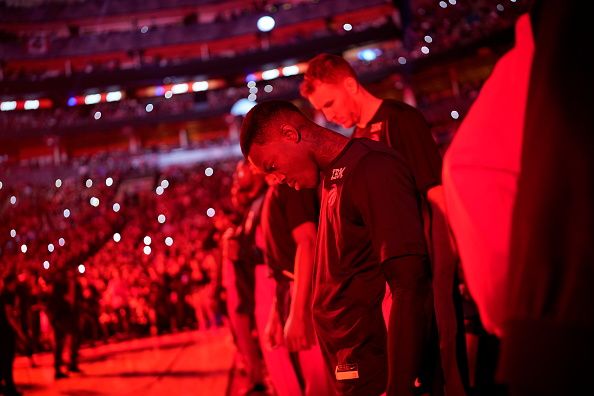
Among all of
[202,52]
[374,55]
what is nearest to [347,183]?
[374,55]

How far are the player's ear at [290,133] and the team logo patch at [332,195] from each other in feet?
0.94

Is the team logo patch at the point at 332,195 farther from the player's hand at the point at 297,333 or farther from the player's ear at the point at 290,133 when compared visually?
the player's hand at the point at 297,333

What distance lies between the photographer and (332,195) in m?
2.12

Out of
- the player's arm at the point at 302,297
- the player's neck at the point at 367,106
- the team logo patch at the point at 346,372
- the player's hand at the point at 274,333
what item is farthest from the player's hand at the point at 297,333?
the player's neck at the point at 367,106

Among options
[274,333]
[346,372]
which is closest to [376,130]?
[346,372]

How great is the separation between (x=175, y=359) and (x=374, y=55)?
36.0m

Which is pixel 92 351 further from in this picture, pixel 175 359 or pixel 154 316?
pixel 175 359

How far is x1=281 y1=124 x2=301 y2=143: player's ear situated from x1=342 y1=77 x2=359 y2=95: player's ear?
0.90 m

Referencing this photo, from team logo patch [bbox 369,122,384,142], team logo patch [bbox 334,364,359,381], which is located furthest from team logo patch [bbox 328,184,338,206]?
team logo patch [bbox 369,122,384,142]

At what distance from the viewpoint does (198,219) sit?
2319 cm

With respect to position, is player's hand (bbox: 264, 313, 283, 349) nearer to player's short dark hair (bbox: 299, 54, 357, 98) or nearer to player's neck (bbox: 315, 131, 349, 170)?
player's short dark hair (bbox: 299, 54, 357, 98)

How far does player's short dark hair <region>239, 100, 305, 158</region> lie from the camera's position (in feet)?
7.62

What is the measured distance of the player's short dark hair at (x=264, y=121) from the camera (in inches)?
91.4

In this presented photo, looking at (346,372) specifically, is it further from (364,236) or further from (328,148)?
(328,148)
